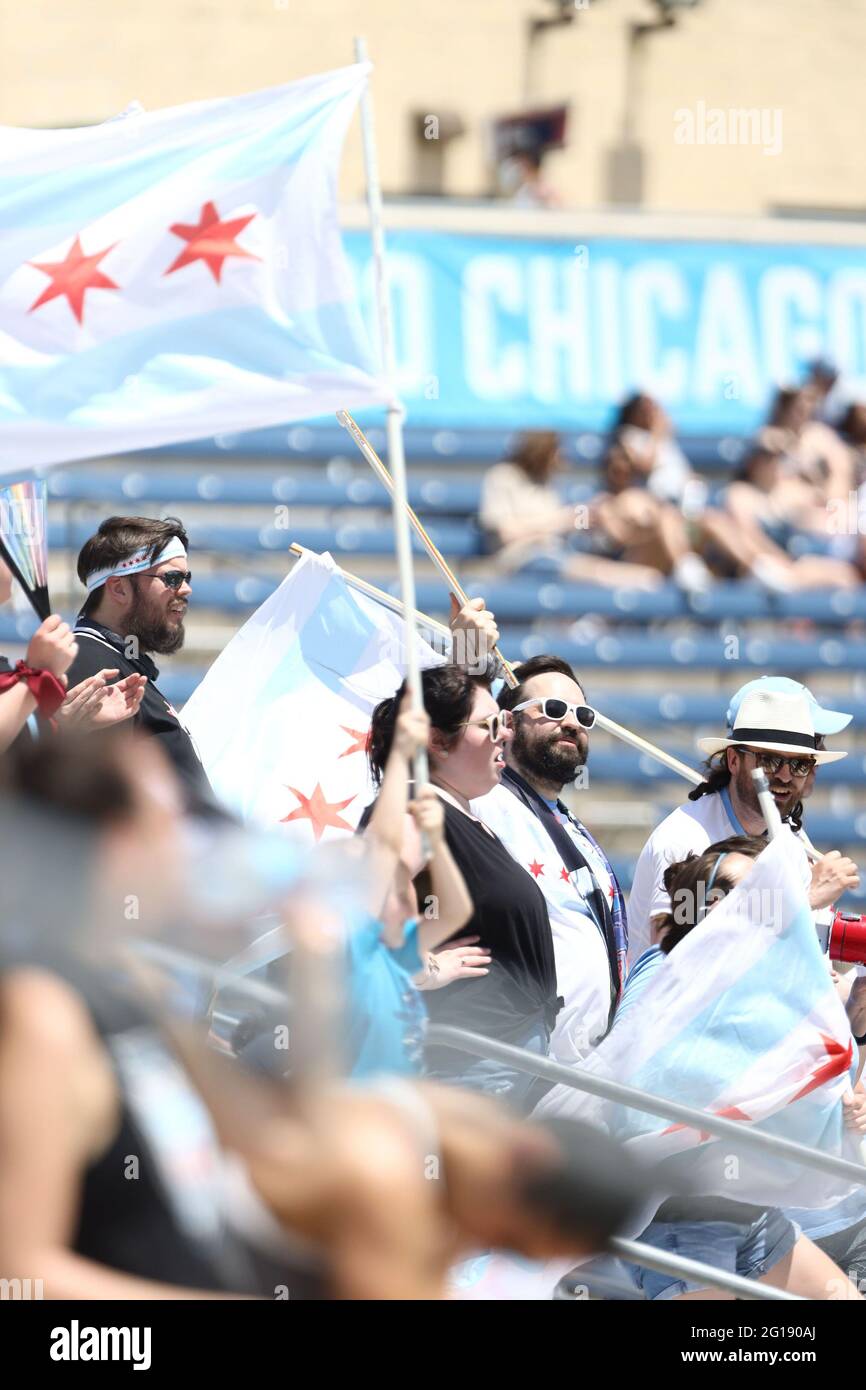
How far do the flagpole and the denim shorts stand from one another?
108 centimetres

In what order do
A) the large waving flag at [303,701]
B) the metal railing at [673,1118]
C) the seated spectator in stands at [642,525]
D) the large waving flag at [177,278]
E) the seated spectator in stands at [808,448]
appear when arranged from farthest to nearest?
the seated spectator in stands at [808,448]
the seated spectator in stands at [642,525]
the large waving flag at [303,701]
the large waving flag at [177,278]
the metal railing at [673,1118]

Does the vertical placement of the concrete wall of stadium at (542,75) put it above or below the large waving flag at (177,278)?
above

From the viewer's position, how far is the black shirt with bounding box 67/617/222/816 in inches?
173

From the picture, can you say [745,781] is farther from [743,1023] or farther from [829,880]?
[743,1023]

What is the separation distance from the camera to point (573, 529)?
1016 cm

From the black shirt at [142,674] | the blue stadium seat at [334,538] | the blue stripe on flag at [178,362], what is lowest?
the black shirt at [142,674]

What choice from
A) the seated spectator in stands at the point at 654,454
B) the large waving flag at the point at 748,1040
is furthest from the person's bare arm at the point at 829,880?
the seated spectator in stands at the point at 654,454

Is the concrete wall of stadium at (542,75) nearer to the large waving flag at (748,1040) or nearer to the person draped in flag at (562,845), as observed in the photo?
the person draped in flag at (562,845)

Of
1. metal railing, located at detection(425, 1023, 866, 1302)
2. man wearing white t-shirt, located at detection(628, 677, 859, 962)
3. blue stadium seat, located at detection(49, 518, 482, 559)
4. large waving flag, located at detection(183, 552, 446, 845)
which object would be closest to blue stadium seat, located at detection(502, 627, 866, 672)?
blue stadium seat, located at detection(49, 518, 482, 559)

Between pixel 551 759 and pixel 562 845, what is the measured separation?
10.3 inches

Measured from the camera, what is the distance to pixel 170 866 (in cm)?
180

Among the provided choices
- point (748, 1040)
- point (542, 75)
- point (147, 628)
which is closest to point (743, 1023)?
point (748, 1040)

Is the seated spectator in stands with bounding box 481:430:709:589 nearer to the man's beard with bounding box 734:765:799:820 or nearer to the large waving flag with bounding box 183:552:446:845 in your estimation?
the large waving flag with bounding box 183:552:446:845

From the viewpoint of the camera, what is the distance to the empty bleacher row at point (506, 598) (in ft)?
30.1
